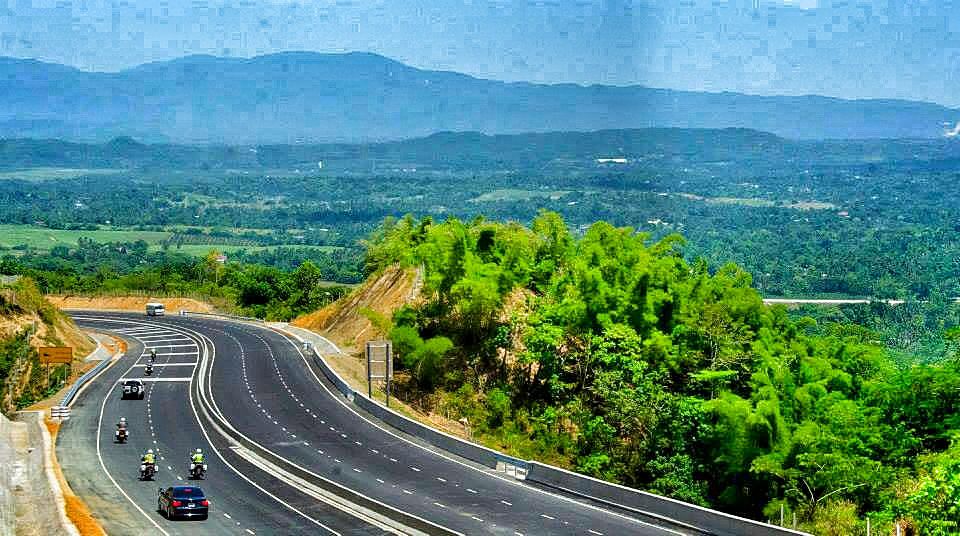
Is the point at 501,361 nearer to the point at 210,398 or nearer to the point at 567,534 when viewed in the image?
the point at 210,398

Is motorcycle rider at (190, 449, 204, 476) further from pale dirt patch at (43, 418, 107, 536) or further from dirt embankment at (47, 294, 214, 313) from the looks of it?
dirt embankment at (47, 294, 214, 313)

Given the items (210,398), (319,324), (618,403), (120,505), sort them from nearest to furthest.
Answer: (120,505) → (618,403) → (210,398) → (319,324)

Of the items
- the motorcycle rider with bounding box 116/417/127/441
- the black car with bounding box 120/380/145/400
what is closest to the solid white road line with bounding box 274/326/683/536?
the black car with bounding box 120/380/145/400

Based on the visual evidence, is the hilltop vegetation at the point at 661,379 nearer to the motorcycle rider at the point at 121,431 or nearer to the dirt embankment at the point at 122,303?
the motorcycle rider at the point at 121,431

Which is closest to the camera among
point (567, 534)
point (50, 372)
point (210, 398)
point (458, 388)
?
point (567, 534)

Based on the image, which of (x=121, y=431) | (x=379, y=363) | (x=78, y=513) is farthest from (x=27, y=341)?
(x=78, y=513)

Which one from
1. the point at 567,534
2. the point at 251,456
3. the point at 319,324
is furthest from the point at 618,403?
the point at 319,324
